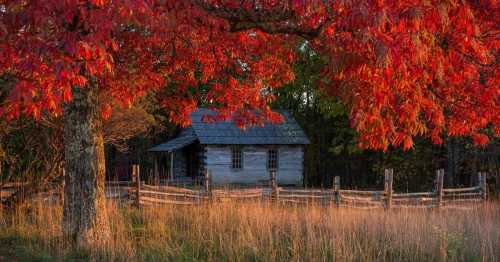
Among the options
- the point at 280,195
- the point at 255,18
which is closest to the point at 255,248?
the point at 255,18

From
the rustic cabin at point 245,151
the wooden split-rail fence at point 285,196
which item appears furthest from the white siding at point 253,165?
the wooden split-rail fence at point 285,196

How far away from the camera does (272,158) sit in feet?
93.3

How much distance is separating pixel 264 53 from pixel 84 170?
12.4 feet

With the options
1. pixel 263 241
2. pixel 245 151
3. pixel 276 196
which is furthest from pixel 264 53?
pixel 245 151

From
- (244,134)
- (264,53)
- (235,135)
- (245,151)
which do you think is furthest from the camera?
(244,134)

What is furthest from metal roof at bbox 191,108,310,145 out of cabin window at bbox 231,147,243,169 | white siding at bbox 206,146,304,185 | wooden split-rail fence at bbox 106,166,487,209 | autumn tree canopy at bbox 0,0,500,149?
autumn tree canopy at bbox 0,0,500,149

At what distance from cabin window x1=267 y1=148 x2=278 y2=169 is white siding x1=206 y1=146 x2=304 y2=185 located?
0.22 meters

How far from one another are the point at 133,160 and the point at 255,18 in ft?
86.9

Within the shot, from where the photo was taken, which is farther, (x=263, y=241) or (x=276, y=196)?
(x=276, y=196)

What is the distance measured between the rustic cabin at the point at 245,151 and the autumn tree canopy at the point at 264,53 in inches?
629

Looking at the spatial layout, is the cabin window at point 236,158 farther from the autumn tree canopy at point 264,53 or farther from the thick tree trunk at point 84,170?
the thick tree trunk at point 84,170

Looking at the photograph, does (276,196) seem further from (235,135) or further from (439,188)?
(235,135)

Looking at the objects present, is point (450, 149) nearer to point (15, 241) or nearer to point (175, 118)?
point (175, 118)

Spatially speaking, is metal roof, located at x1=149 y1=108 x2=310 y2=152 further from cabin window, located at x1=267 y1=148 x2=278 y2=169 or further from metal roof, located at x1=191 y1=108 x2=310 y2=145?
cabin window, located at x1=267 y1=148 x2=278 y2=169
